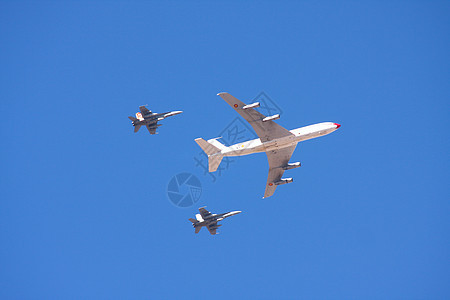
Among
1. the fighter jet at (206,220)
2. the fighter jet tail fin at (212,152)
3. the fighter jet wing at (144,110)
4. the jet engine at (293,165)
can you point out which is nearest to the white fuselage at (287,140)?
the fighter jet tail fin at (212,152)

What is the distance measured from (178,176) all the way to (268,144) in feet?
53.3

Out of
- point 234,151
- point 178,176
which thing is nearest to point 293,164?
point 234,151

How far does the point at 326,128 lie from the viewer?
80.3 meters

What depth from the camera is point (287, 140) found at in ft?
267

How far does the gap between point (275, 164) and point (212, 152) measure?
41.3ft

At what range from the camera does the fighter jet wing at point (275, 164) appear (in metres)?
86.7

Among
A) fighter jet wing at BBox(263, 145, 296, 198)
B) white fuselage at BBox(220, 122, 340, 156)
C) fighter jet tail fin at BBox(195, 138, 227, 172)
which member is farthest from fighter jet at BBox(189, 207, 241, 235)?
white fuselage at BBox(220, 122, 340, 156)

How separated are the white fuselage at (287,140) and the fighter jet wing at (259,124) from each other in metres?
0.78

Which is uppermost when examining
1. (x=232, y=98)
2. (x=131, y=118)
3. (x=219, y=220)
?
(x=131, y=118)

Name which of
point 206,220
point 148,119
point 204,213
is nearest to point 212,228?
point 206,220

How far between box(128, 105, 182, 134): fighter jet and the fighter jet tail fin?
1046 cm

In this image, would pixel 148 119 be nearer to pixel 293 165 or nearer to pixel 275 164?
pixel 275 164

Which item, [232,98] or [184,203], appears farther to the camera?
[184,203]

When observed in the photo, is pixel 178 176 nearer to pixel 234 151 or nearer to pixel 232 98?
pixel 234 151
